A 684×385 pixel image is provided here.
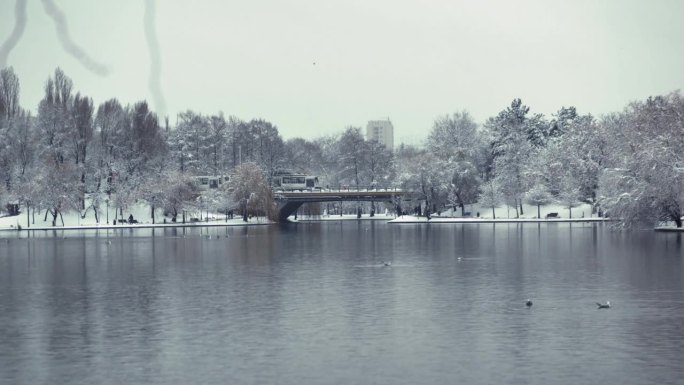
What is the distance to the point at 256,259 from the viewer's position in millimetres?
70500

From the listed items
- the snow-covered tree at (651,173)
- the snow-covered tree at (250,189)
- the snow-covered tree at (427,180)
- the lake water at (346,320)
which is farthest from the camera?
the snow-covered tree at (427,180)

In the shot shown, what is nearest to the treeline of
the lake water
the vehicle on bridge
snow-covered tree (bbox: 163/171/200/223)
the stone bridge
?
snow-covered tree (bbox: 163/171/200/223)

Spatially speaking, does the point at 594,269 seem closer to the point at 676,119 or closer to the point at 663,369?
the point at 663,369

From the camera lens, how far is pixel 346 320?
37375mm

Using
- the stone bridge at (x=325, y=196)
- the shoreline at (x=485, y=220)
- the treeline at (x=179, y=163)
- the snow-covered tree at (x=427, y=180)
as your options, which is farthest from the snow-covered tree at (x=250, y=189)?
the snow-covered tree at (x=427, y=180)

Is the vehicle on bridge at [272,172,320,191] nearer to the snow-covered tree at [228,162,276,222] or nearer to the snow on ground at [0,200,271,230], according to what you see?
the snow on ground at [0,200,271,230]

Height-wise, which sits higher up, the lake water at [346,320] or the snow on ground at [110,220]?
the snow on ground at [110,220]

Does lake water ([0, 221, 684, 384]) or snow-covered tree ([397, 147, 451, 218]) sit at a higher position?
snow-covered tree ([397, 147, 451, 218])

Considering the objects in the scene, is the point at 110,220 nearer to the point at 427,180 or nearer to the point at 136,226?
the point at 136,226

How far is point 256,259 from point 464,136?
398 ft

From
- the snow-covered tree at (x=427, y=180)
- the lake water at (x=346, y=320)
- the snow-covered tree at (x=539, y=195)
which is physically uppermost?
the snow-covered tree at (x=427, y=180)

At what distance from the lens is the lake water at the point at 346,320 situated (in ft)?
91.2

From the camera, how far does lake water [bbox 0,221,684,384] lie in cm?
2781

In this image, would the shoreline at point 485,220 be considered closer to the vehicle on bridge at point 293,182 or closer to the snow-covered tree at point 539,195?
the snow-covered tree at point 539,195
